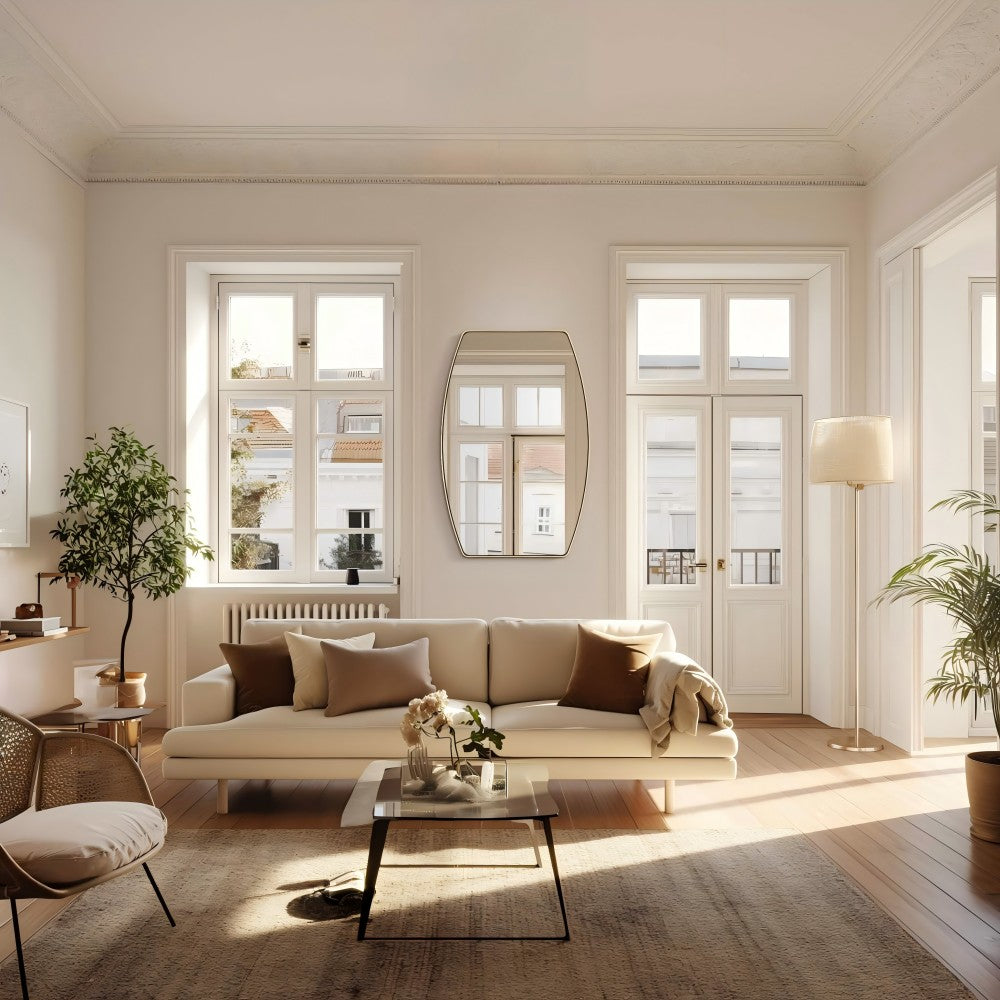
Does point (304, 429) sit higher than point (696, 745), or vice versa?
point (304, 429)

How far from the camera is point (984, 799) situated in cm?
391

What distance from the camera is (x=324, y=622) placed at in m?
4.77

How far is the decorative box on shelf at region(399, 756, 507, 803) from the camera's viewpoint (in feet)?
10.2

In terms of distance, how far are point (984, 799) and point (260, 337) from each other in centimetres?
508

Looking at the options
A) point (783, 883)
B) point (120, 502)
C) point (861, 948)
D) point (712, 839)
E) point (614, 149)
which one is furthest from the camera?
point (614, 149)

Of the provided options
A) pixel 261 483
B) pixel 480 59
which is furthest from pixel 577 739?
pixel 480 59

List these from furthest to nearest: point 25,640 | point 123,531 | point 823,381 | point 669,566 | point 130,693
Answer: point 669,566, point 823,381, point 123,531, point 130,693, point 25,640

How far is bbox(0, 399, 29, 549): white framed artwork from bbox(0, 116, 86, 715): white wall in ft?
0.23

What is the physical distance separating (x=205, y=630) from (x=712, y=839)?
359cm

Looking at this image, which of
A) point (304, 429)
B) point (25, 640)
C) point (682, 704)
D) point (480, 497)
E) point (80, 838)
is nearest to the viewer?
point (80, 838)

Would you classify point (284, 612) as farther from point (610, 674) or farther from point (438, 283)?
point (610, 674)

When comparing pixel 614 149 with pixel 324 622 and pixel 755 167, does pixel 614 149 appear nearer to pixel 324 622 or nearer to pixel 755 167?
pixel 755 167

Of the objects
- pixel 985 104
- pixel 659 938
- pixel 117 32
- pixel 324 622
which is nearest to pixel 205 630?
pixel 324 622

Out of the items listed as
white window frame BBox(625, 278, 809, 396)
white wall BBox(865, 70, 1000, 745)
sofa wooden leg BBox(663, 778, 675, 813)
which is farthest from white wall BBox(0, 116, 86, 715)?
white wall BBox(865, 70, 1000, 745)
